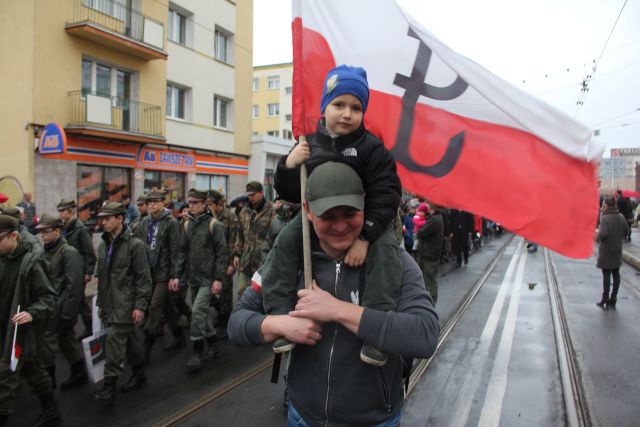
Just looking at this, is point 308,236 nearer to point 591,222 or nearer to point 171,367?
point 591,222

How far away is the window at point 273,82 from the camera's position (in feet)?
159

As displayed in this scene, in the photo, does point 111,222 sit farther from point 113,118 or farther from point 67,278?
point 113,118

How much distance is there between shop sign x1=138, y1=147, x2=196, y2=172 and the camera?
17.1 m

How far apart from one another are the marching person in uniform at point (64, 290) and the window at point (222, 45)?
721 inches

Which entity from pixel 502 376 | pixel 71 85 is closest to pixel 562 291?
pixel 502 376

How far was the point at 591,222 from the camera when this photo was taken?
2254mm

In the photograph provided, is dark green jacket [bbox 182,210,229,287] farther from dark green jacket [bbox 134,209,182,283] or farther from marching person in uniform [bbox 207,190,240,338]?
marching person in uniform [bbox 207,190,240,338]

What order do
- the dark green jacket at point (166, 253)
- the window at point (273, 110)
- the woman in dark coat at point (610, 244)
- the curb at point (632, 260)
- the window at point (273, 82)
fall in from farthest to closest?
Result: the window at point (273, 110), the window at point (273, 82), the curb at point (632, 260), the woman in dark coat at point (610, 244), the dark green jacket at point (166, 253)

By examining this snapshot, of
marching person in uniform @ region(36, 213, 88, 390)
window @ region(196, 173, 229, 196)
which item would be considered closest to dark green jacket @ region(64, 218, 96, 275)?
marching person in uniform @ region(36, 213, 88, 390)

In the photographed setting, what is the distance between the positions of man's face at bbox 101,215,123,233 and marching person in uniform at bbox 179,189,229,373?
44.2 inches

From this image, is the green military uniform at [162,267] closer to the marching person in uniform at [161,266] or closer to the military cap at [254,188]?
the marching person in uniform at [161,266]

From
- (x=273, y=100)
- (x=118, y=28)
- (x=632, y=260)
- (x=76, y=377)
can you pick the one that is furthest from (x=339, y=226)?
(x=273, y=100)

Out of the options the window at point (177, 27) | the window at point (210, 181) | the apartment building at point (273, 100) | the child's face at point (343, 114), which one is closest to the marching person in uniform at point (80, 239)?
the child's face at point (343, 114)

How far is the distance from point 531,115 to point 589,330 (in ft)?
19.5
